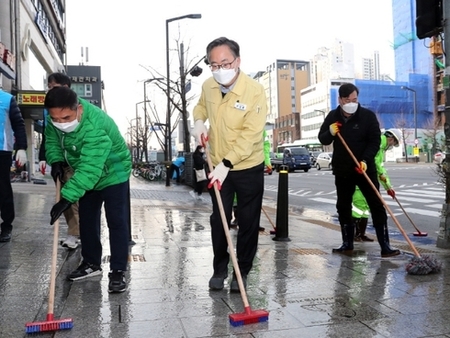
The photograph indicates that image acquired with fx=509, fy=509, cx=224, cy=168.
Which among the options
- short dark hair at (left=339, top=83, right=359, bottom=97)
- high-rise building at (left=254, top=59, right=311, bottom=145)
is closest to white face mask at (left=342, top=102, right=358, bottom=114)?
short dark hair at (left=339, top=83, right=359, bottom=97)

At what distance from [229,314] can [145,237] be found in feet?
11.4

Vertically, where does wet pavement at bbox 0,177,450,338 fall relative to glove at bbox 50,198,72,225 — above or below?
below

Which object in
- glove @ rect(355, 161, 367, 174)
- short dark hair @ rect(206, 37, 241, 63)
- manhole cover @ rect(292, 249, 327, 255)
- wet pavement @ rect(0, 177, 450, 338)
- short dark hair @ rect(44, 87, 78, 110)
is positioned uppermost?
short dark hair @ rect(206, 37, 241, 63)

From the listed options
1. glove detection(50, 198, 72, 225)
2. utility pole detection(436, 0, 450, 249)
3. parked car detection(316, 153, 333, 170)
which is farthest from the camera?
parked car detection(316, 153, 333, 170)

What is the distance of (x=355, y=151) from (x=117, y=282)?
2894 mm

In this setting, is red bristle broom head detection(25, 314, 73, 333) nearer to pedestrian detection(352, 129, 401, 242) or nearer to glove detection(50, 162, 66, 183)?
glove detection(50, 162, 66, 183)

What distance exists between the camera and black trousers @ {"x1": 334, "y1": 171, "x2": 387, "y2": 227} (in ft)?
17.6

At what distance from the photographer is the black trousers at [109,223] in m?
3.98

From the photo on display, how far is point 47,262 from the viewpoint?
15.3 ft

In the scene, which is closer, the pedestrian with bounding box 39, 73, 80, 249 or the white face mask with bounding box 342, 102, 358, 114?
the pedestrian with bounding box 39, 73, 80, 249

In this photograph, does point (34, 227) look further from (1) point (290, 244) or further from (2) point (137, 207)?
(2) point (137, 207)

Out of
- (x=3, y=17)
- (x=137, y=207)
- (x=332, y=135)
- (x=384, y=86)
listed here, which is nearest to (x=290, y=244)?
(x=332, y=135)

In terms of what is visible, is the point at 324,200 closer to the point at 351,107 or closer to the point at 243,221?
the point at 351,107

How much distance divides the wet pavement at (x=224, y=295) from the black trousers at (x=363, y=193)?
1.28ft
